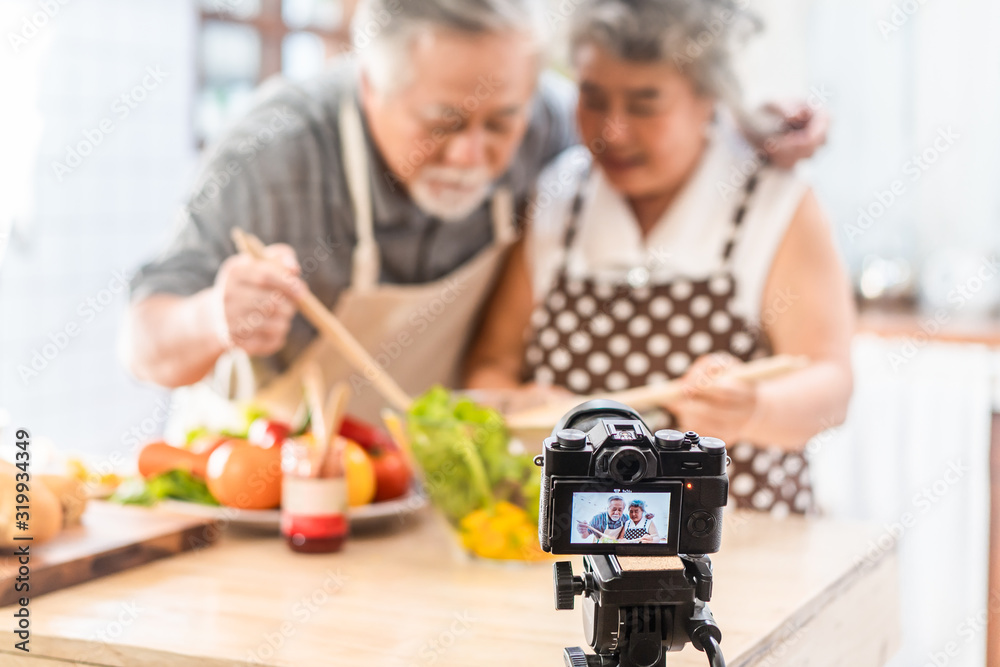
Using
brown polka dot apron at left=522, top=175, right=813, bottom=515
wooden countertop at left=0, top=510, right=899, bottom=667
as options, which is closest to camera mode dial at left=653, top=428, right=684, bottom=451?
wooden countertop at left=0, top=510, right=899, bottom=667

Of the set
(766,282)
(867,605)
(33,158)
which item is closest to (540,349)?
(766,282)

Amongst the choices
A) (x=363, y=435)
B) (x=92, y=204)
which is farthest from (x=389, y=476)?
(x=92, y=204)

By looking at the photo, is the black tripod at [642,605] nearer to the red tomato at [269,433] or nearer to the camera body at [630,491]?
the camera body at [630,491]

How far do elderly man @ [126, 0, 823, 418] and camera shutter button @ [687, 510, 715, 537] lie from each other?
68cm

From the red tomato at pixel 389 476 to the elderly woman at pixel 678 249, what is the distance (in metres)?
0.35

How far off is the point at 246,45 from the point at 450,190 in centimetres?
188

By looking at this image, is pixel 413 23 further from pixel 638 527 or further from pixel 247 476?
pixel 638 527

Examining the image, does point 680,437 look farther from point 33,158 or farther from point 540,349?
point 33,158

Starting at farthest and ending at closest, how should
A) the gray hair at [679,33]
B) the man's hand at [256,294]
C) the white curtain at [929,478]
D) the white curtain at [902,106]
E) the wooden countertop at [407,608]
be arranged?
the white curtain at [902,106] → the white curtain at [929,478] → the gray hair at [679,33] → the man's hand at [256,294] → the wooden countertop at [407,608]

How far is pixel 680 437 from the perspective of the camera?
0.68 m

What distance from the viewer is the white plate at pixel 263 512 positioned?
1.16m

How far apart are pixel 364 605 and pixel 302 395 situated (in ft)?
2.17

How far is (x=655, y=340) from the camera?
4.99ft

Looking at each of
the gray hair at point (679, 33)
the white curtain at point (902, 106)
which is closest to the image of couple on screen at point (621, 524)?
the gray hair at point (679, 33)
